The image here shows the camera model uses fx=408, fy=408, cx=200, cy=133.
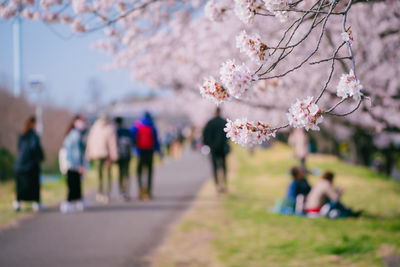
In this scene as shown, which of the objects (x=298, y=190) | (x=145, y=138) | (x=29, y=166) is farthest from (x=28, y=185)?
(x=298, y=190)

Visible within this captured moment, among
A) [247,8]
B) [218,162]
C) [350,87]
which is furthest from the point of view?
[218,162]

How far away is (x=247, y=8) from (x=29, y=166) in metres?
6.38

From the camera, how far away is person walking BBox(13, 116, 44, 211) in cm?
760

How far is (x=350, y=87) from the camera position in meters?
2.23

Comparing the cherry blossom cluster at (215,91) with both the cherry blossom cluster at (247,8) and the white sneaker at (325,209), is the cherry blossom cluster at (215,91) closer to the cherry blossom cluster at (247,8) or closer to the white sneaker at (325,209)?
the cherry blossom cluster at (247,8)

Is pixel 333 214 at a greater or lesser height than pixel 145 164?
lesser

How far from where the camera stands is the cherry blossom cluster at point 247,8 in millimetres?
2539

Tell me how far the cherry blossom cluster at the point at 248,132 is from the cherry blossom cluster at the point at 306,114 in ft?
0.61

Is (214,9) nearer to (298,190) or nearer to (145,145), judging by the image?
(298,190)

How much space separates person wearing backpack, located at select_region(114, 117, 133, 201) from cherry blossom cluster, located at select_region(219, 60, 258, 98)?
264 inches

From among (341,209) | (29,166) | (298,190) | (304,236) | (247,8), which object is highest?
(247,8)

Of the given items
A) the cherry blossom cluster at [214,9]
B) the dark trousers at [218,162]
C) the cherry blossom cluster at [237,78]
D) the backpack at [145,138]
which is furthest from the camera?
the dark trousers at [218,162]

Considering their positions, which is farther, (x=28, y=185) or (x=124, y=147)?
(x=124, y=147)

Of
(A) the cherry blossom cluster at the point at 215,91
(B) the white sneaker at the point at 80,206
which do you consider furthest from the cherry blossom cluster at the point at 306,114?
(B) the white sneaker at the point at 80,206
